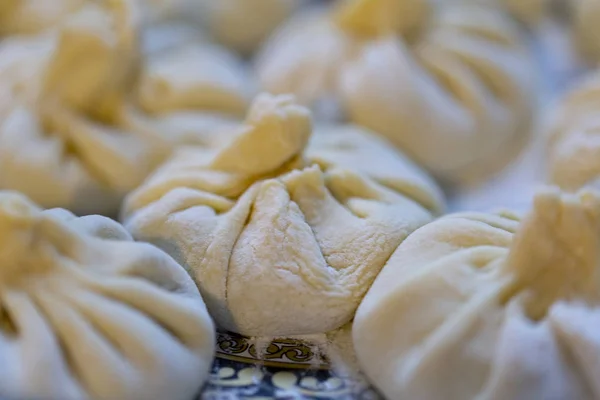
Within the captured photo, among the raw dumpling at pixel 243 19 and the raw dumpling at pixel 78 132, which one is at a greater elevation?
the raw dumpling at pixel 243 19

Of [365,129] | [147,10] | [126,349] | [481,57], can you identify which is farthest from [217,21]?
[126,349]

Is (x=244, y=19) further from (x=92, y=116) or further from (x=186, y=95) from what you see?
(x=92, y=116)

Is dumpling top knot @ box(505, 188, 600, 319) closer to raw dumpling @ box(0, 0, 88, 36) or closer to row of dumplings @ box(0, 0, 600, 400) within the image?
row of dumplings @ box(0, 0, 600, 400)

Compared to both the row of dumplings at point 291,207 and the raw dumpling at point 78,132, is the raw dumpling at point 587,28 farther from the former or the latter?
the raw dumpling at point 78,132

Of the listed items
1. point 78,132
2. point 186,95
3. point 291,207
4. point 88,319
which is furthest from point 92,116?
point 88,319

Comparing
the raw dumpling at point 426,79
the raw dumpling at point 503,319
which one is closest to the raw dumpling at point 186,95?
the raw dumpling at point 426,79

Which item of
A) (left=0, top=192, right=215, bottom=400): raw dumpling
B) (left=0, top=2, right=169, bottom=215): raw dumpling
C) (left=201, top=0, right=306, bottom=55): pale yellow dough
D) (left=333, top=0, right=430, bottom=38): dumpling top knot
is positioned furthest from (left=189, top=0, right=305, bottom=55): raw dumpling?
(left=0, top=192, right=215, bottom=400): raw dumpling

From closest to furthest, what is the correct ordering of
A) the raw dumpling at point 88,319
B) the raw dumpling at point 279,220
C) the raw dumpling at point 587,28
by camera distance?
1. the raw dumpling at point 88,319
2. the raw dumpling at point 279,220
3. the raw dumpling at point 587,28
